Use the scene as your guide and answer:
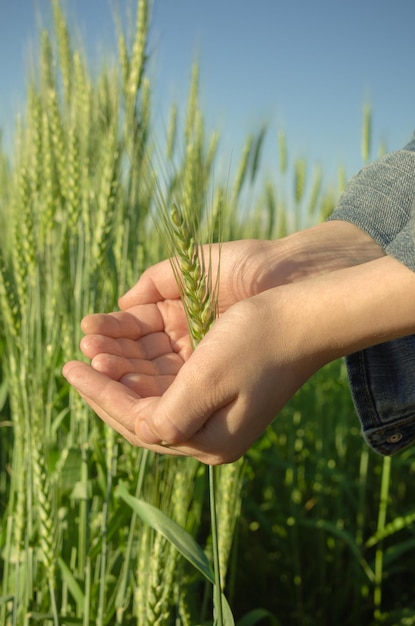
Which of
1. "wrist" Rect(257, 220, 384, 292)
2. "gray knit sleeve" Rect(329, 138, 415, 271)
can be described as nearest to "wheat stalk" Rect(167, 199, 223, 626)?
"wrist" Rect(257, 220, 384, 292)

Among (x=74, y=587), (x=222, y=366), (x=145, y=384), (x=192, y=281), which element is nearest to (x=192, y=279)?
(x=192, y=281)

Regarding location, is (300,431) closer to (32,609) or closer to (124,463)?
(124,463)

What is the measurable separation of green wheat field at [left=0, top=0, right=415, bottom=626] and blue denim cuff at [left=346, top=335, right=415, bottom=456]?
321mm

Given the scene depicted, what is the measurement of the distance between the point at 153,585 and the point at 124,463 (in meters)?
0.50

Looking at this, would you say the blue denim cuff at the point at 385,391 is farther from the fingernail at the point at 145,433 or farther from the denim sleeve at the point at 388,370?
the fingernail at the point at 145,433

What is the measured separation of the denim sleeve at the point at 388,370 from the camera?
1.07 meters

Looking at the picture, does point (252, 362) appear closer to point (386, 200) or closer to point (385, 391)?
point (385, 391)

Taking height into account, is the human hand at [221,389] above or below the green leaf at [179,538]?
above

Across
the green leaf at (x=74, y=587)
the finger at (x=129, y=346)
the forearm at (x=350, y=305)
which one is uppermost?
the forearm at (x=350, y=305)

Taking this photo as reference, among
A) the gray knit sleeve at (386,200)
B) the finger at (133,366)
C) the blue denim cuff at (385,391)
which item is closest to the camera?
the finger at (133,366)

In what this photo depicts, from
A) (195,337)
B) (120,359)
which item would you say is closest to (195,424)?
(195,337)

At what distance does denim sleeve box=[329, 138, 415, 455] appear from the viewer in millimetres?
1065

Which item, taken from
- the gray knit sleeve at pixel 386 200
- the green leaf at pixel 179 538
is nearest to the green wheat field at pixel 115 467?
the green leaf at pixel 179 538

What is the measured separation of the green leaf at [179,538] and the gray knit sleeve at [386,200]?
63 cm
